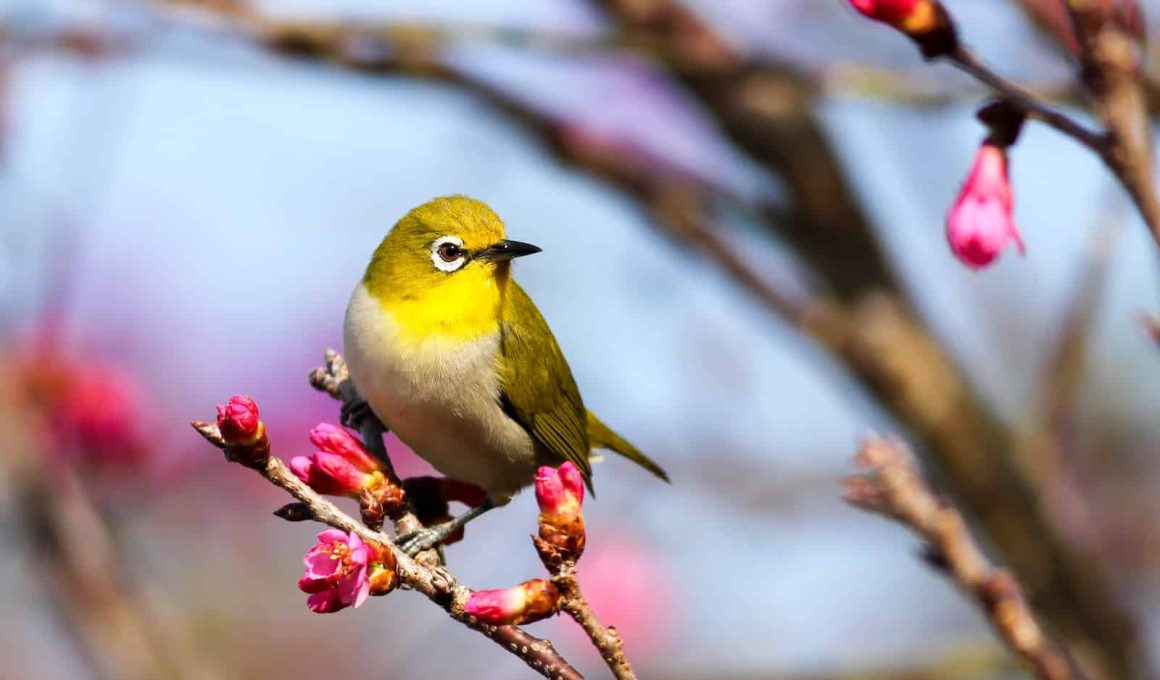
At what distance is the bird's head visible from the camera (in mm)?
3711

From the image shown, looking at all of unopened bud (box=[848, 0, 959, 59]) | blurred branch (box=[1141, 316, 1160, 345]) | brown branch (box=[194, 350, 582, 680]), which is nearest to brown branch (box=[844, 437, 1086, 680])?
blurred branch (box=[1141, 316, 1160, 345])

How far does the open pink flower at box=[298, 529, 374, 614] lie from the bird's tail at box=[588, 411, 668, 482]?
2028mm

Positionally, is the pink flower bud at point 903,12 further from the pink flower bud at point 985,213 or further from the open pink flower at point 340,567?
the open pink flower at point 340,567

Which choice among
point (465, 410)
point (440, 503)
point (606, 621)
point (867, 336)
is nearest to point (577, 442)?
point (465, 410)

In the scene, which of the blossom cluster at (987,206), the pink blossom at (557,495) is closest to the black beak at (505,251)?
the pink blossom at (557,495)

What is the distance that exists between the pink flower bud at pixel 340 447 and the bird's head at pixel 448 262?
34.4 inches

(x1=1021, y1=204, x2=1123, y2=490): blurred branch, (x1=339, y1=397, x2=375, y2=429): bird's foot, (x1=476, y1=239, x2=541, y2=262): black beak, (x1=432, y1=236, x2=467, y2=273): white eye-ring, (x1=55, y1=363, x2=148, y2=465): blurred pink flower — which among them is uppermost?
(x1=55, y1=363, x2=148, y2=465): blurred pink flower

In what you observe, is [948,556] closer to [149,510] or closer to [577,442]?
[577,442]

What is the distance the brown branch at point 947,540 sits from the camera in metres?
1.82

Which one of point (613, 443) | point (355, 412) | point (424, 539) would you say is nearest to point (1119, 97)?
point (424, 539)

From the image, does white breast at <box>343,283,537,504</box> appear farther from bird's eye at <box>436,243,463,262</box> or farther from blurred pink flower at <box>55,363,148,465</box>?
blurred pink flower at <box>55,363,148,465</box>

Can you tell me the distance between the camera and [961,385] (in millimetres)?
5066

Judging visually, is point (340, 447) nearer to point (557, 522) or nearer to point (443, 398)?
point (557, 522)

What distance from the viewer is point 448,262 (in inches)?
147
